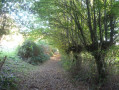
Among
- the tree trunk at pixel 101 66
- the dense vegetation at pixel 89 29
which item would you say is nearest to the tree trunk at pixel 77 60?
Result: the dense vegetation at pixel 89 29

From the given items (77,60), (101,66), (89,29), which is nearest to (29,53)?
(77,60)

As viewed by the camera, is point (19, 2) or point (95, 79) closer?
point (95, 79)

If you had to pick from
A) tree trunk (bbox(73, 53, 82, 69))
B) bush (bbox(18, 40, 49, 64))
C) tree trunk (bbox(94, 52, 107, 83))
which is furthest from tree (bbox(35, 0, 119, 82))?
bush (bbox(18, 40, 49, 64))

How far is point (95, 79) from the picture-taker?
13.4 feet

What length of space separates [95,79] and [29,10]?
4.71m

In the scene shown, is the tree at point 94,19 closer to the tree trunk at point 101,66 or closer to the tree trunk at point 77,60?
the tree trunk at point 101,66

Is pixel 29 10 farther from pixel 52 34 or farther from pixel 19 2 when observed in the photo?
pixel 52 34

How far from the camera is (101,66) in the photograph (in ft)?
12.7

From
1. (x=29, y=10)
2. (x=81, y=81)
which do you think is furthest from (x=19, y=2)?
(x=81, y=81)

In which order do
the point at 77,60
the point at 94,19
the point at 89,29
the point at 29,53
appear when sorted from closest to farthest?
the point at 94,19, the point at 89,29, the point at 77,60, the point at 29,53

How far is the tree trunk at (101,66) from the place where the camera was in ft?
12.6

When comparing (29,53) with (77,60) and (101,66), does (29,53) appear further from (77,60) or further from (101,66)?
(101,66)

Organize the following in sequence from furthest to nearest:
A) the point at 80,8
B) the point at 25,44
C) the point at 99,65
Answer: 1. the point at 25,44
2. the point at 80,8
3. the point at 99,65

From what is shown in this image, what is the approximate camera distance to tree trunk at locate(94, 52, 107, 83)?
12.6 feet
